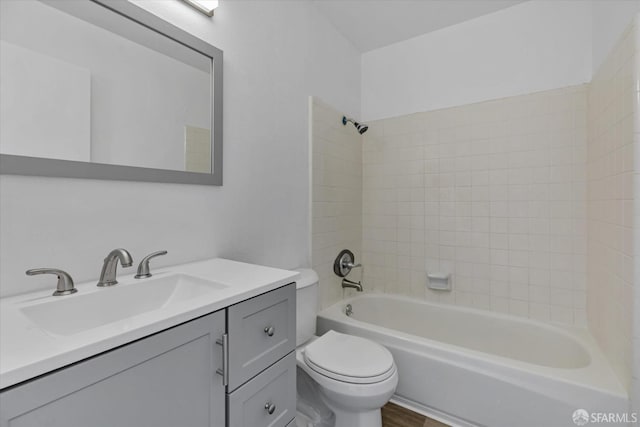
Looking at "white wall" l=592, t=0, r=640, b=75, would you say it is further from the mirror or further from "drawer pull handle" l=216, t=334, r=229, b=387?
"drawer pull handle" l=216, t=334, r=229, b=387

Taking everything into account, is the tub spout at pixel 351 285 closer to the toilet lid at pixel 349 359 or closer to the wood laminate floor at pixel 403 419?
the toilet lid at pixel 349 359

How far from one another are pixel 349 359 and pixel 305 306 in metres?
0.35

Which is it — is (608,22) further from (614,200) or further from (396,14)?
(396,14)

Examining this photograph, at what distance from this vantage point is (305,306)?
1.58m

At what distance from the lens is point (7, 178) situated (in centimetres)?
79

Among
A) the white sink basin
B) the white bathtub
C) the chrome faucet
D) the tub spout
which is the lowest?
the white bathtub

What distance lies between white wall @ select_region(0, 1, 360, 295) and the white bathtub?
0.91 metres

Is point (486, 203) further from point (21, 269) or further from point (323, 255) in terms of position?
point (21, 269)

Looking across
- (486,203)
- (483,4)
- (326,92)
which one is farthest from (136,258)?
(483,4)

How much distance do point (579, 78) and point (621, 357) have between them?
1668 mm

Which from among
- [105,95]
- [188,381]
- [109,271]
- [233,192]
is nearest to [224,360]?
[188,381]

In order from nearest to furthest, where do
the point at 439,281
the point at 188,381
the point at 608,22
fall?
the point at 188,381 → the point at 608,22 → the point at 439,281

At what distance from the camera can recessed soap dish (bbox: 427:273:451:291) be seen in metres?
2.24

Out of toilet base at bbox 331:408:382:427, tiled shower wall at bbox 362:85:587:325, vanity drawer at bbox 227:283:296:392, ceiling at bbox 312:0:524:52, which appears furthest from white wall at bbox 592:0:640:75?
toilet base at bbox 331:408:382:427
